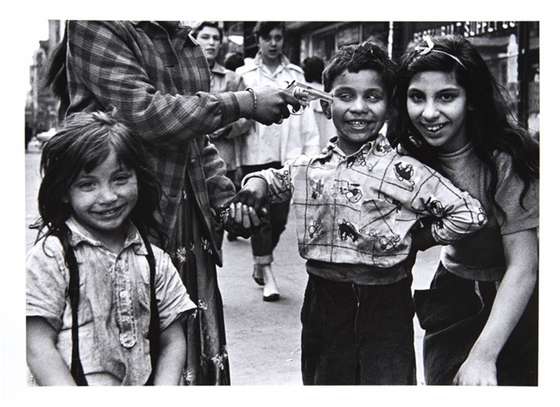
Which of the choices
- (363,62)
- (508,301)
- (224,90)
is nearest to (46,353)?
(363,62)

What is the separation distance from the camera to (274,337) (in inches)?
121

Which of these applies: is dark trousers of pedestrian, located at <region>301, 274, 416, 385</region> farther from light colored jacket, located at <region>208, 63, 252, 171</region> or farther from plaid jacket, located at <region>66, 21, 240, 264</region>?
light colored jacket, located at <region>208, 63, 252, 171</region>

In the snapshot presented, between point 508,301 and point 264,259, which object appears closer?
point 508,301

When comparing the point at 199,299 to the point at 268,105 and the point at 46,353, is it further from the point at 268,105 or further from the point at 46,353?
the point at 268,105

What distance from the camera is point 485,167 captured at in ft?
7.47

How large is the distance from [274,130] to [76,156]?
3.25 ft

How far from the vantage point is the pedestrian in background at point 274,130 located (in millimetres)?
2738

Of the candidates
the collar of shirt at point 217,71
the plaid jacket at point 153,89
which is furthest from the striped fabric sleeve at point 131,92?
the collar of shirt at point 217,71

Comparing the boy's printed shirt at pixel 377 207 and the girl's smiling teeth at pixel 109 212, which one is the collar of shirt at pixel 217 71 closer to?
the boy's printed shirt at pixel 377 207

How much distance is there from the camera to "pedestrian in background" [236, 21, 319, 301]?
2.74m

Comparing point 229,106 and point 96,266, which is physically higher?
point 229,106

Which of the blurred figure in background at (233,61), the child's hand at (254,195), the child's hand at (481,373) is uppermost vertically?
the blurred figure in background at (233,61)
